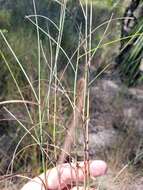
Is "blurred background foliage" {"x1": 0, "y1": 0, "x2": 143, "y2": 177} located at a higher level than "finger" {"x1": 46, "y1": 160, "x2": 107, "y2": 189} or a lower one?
lower

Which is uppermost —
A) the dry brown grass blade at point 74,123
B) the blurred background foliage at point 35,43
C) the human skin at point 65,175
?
the dry brown grass blade at point 74,123

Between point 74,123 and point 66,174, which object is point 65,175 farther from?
point 74,123

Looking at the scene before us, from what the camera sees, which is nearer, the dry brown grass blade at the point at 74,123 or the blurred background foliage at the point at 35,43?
the dry brown grass blade at the point at 74,123

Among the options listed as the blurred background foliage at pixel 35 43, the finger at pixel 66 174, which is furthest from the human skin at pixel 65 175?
the blurred background foliage at pixel 35 43

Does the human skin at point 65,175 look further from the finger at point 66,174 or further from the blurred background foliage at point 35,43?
the blurred background foliage at point 35,43

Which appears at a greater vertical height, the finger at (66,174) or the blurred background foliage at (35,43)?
the finger at (66,174)

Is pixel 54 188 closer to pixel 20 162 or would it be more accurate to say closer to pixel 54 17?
pixel 20 162

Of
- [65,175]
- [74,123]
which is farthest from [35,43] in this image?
[74,123]

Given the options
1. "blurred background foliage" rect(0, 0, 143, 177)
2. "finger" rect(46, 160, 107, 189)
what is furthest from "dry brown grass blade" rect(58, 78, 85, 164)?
"blurred background foliage" rect(0, 0, 143, 177)

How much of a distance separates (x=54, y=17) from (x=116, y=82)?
613mm

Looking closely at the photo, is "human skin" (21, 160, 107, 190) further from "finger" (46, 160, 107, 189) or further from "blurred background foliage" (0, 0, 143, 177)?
"blurred background foliage" (0, 0, 143, 177)

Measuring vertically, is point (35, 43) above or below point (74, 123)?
below

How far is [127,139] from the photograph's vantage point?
283 centimetres

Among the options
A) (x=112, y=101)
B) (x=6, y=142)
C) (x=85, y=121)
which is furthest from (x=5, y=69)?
(x=85, y=121)
